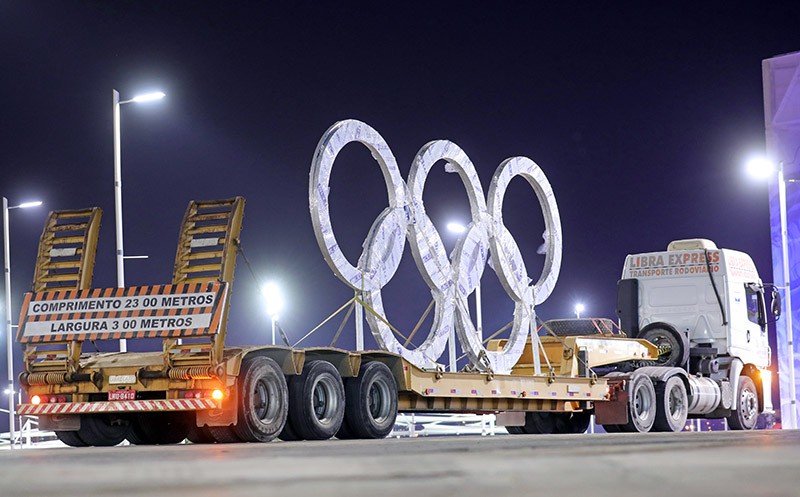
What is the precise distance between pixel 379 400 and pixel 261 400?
2175mm

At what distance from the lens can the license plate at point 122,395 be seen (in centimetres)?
1455

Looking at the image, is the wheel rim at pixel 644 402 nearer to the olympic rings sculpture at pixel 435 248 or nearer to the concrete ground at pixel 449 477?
→ the olympic rings sculpture at pixel 435 248

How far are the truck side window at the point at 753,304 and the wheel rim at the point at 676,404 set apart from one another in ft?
9.83

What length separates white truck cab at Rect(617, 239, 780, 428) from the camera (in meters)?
23.5

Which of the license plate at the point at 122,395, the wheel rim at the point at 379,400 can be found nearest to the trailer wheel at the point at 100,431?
the license plate at the point at 122,395

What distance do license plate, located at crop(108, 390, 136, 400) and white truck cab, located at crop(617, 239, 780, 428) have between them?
12016 mm

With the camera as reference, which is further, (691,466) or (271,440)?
(271,440)

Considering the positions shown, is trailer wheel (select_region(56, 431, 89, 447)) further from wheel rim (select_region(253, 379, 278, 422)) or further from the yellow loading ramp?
wheel rim (select_region(253, 379, 278, 422))

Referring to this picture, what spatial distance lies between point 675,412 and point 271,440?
1042cm

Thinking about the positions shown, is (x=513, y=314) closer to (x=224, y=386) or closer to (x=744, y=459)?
(x=224, y=386)

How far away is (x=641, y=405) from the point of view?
21828 millimetres

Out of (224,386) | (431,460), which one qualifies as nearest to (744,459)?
(431,460)

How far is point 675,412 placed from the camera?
73.7 ft

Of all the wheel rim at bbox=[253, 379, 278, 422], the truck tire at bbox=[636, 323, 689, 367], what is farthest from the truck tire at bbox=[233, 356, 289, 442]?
the truck tire at bbox=[636, 323, 689, 367]
